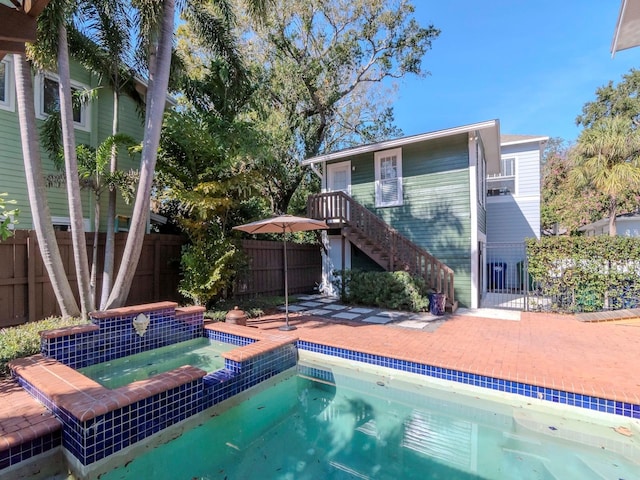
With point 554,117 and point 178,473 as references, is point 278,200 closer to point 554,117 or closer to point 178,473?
point 178,473

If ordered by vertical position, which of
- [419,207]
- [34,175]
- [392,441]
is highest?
[34,175]

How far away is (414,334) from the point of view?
6555 millimetres

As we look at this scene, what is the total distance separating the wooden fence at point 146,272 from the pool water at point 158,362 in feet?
8.21

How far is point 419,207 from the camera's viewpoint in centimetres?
1088

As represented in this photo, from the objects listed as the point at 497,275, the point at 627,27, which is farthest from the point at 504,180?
the point at 627,27

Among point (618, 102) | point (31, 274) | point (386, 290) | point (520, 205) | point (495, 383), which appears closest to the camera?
point (495, 383)

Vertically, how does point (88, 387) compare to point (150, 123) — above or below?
below

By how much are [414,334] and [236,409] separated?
150 inches

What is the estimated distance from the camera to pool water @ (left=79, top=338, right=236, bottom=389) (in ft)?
16.4

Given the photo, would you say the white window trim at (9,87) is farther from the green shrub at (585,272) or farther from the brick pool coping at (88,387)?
the green shrub at (585,272)

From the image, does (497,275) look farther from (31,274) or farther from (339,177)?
(31,274)

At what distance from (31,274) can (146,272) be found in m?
2.28

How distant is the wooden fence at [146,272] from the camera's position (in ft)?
20.4

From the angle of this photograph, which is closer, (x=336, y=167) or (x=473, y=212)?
(x=473, y=212)
